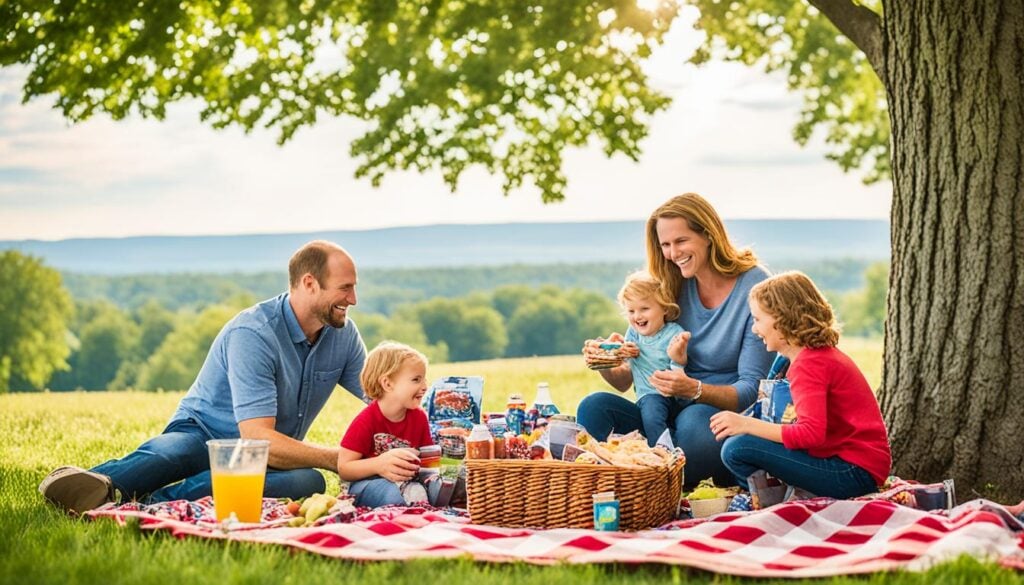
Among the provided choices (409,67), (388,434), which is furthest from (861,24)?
(409,67)

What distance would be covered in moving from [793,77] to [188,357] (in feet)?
137

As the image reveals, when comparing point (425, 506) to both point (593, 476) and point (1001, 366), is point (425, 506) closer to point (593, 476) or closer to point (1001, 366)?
point (593, 476)

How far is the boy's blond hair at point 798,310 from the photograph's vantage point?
4793 millimetres

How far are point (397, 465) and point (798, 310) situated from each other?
1781 millimetres

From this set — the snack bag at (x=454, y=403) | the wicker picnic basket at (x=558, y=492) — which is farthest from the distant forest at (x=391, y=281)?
the wicker picnic basket at (x=558, y=492)

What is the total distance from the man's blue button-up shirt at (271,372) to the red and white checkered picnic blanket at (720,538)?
663 millimetres

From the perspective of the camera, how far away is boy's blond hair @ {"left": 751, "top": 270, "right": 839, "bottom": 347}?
4793mm

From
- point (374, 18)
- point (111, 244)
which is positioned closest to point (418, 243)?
point (111, 244)

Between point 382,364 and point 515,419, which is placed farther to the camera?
point 515,419

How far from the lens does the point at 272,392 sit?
525 cm

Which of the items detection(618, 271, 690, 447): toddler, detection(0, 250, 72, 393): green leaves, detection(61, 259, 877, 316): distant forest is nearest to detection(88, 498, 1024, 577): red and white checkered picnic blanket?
detection(618, 271, 690, 447): toddler

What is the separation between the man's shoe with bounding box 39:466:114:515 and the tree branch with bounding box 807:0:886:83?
4.14 metres

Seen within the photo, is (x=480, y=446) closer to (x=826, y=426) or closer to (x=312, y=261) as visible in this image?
(x=312, y=261)

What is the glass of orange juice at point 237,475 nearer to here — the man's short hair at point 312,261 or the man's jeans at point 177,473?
the man's jeans at point 177,473
